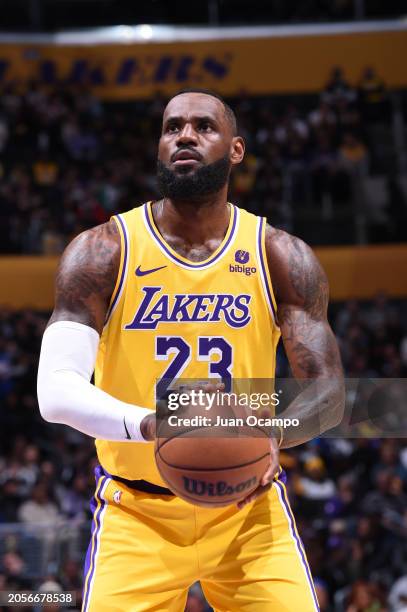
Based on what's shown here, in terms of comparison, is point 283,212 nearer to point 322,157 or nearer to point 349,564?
point 322,157

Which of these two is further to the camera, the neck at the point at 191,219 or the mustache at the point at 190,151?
the neck at the point at 191,219

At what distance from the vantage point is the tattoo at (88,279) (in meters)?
4.00

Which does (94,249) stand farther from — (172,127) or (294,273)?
(294,273)

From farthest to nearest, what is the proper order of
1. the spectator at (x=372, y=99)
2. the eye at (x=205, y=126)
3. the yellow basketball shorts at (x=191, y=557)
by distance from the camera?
the spectator at (x=372, y=99) → the eye at (x=205, y=126) → the yellow basketball shorts at (x=191, y=557)

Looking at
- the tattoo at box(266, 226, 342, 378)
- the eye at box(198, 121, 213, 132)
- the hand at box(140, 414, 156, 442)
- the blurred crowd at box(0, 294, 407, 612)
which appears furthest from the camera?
the blurred crowd at box(0, 294, 407, 612)

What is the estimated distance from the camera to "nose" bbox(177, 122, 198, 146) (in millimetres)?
4266

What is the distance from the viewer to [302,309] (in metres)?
4.20

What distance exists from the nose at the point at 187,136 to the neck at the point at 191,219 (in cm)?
25

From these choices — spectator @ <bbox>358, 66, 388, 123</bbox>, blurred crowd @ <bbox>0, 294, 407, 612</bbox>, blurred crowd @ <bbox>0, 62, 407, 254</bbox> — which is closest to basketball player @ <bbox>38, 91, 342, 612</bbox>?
blurred crowd @ <bbox>0, 294, 407, 612</bbox>

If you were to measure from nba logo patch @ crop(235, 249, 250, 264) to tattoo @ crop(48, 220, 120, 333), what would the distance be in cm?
51

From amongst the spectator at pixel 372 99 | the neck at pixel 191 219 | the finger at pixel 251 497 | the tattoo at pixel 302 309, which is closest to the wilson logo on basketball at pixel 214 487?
the finger at pixel 251 497

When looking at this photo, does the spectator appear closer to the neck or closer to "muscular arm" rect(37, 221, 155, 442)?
the neck

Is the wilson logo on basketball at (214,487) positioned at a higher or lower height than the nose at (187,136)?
lower

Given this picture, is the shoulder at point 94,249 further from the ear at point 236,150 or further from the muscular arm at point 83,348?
the ear at point 236,150
